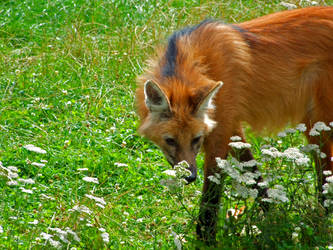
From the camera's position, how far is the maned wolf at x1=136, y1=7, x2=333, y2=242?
157 inches

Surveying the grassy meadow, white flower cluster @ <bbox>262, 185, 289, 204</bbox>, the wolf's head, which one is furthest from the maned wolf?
white flower cluster @ <bbox>262, 185, 289, 204</bbox>

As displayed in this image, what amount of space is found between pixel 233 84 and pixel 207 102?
19.0 inches

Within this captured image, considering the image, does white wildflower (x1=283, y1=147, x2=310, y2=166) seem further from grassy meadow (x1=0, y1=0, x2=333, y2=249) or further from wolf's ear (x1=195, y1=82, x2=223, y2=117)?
wolf's ear (x1=195, y1=82, x2=223, y2=117)

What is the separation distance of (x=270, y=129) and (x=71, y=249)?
2273mm

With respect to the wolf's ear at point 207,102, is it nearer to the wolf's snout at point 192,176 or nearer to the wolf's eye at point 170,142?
the wolf's eye at point 170,142

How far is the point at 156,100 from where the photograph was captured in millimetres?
3926

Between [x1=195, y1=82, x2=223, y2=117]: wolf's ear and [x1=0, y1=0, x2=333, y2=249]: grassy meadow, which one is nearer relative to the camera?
[x1=0, y1=0, x2=333, y2=249]: grassy meadow

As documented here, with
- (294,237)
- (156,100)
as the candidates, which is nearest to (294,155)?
(294,237)

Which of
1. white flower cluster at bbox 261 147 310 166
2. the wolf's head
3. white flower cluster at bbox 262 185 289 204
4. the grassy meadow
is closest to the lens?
white flower cluster at bbox 262 185 289 204

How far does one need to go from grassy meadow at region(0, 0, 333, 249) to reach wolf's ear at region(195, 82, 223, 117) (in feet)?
1.65

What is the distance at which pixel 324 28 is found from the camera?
4.53m

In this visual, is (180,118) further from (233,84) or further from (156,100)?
(233,84)

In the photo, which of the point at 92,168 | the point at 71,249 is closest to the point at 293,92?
the point at 92,168

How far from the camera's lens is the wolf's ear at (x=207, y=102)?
3.78 meters
